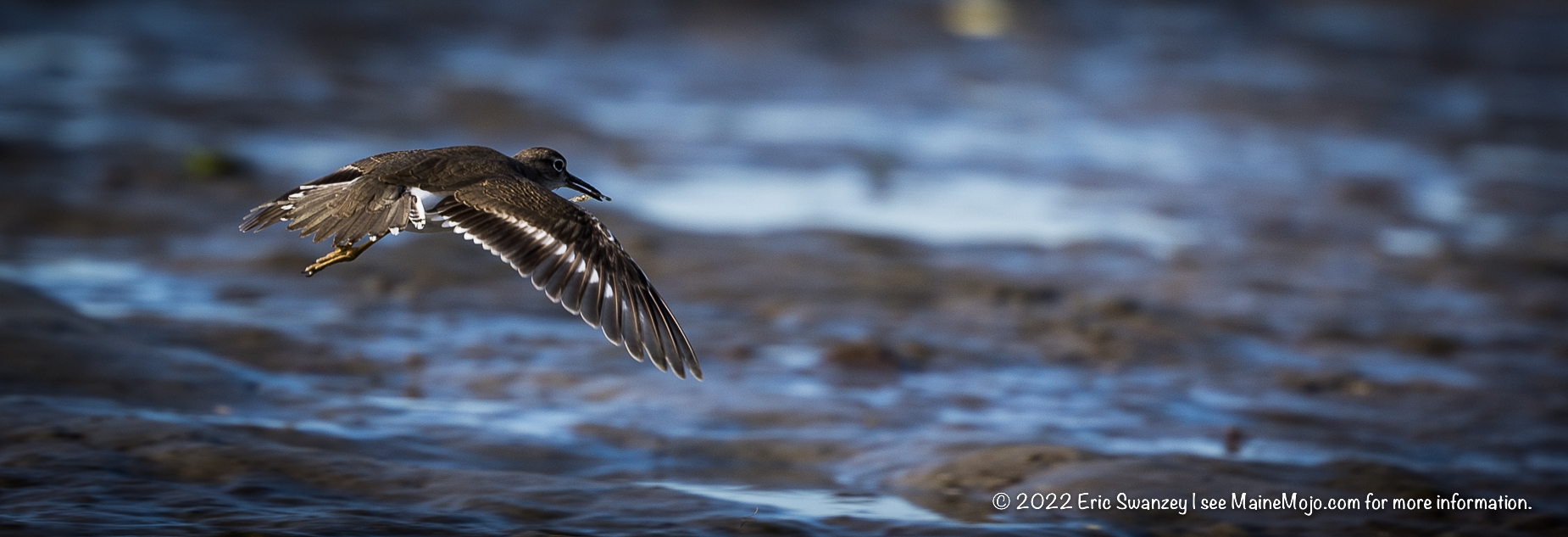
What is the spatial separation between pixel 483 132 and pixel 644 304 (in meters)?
8.02

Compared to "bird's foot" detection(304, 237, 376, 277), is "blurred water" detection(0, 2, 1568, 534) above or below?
above

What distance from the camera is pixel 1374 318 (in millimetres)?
8461

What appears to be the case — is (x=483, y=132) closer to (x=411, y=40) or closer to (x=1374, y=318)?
(x=411, y=40)

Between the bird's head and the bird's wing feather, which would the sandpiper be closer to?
the bird's wing feather

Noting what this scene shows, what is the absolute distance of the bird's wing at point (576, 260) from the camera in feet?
15.3

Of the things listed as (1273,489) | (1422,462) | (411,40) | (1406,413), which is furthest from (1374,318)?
(411,40)

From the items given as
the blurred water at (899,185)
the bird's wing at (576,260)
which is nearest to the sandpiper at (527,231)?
the bird's wing at (576,260)

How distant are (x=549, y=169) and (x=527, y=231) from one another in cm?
60

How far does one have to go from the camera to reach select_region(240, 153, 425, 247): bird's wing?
466 cm

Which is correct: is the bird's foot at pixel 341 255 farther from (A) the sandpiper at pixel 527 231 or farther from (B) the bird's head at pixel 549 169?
(B) the bird's head at pixel 549 169

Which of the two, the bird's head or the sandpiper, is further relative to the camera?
the bird's head

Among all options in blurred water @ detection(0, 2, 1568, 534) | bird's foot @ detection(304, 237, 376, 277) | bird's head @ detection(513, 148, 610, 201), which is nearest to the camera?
bird's foot @ detection(304, 237, 376, 277)

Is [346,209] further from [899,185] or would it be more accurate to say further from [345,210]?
[899,185]

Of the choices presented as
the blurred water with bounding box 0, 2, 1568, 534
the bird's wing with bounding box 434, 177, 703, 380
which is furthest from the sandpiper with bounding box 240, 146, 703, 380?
the blurred water with bounding box 0, 2, 1568, 534
